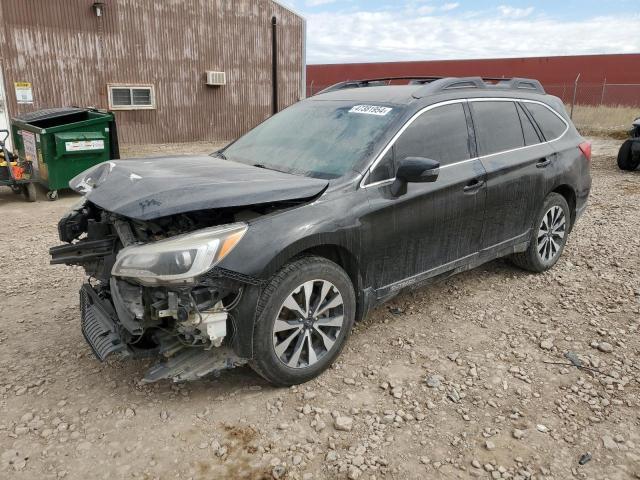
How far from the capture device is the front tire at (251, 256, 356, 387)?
288cm

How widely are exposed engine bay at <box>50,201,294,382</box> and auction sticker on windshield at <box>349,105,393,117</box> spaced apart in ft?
3.77

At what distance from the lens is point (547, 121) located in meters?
4.78

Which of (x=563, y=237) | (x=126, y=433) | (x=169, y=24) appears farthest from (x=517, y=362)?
(x=169, y=24)

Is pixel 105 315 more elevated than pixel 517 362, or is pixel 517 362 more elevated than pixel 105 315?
pixel 105 315

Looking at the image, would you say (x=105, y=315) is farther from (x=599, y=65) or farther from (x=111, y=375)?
(x=599, y=65)

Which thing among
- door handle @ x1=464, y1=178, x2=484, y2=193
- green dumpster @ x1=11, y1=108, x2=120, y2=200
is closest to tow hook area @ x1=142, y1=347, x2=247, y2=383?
door handle @ x1=464, y1=178, x2=484, y2=193

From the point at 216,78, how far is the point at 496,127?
13.2m

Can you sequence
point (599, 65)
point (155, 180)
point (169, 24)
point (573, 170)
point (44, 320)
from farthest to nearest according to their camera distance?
point (599, 65)
point (169, 24)
point (573, 170)
point (44, 320)
point (155, 180)

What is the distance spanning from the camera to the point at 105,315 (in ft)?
10.1

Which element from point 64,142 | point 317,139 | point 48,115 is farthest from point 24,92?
point 317,139

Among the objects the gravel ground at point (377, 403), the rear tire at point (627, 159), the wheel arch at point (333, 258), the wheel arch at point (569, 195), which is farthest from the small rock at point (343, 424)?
the rear tire at point (627, 159)

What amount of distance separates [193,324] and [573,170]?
392 cm

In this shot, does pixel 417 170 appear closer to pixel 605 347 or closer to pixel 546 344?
pixel 546 344

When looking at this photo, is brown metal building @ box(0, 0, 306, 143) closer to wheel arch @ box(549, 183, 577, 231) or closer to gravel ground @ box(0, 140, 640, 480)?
gravel ground @ box(0, 140, 640, 480)
